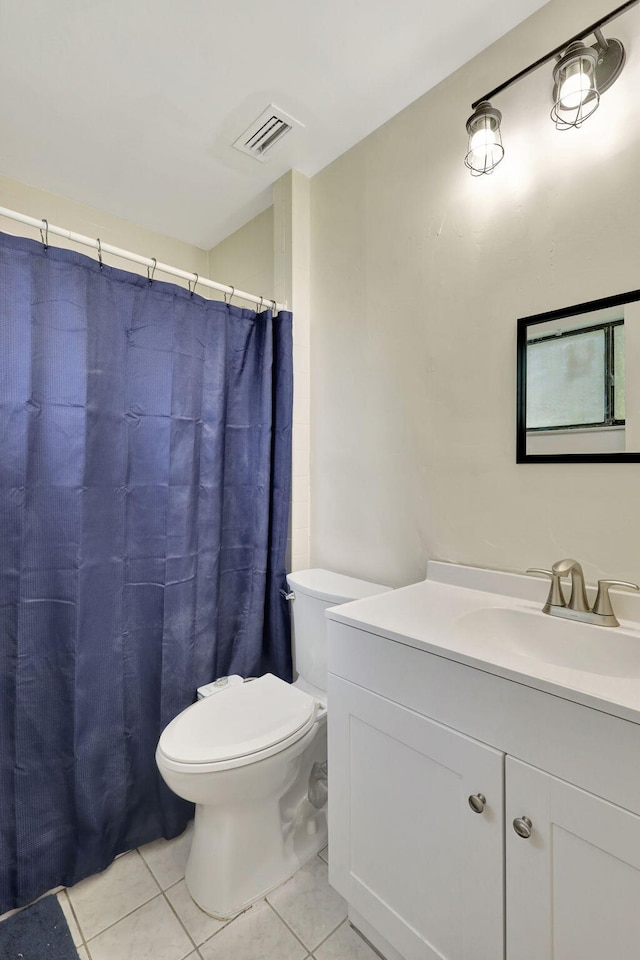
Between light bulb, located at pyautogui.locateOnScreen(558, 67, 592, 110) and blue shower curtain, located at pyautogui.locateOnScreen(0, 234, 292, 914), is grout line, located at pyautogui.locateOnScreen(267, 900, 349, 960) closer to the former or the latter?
blue shower curtain, located at pyautogui.locateOnScreen(0, 234, 292, 914)

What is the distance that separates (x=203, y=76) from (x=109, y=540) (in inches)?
58.4

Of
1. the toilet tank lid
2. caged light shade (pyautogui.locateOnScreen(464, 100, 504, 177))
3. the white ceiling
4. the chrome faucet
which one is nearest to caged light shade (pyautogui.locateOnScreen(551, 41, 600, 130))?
caged light shade (pyautogui.locateOnScreen(464, 100, 504, 177))

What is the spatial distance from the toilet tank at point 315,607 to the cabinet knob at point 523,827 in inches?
30.1

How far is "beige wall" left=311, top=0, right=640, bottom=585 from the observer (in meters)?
1.10

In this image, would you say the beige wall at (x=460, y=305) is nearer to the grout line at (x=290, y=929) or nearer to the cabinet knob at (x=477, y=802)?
the cabinet knob at (x=477, y=802)

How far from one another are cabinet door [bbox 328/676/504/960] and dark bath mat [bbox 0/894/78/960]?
0.71 meters

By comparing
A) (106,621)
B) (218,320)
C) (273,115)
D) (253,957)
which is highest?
(273,115)

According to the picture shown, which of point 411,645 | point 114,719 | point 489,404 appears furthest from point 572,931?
point 114,719

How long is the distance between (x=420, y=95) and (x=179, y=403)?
1.30m

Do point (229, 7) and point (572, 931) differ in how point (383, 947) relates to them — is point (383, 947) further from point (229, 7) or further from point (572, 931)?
point (229, 7)

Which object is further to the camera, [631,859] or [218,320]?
[218,320]

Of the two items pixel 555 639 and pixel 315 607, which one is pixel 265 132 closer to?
pixel 315 607

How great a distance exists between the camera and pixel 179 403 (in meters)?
1.58

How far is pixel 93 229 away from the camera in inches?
83.0
